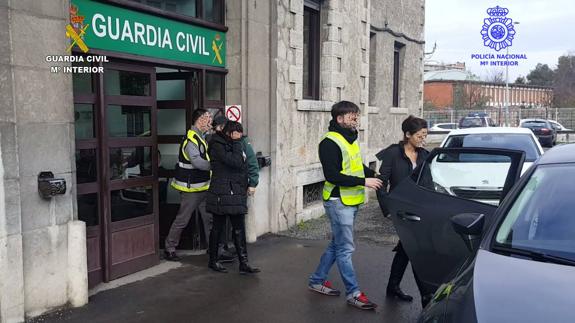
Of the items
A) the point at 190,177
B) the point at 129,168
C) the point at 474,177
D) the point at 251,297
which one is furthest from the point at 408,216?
the point at 474,177

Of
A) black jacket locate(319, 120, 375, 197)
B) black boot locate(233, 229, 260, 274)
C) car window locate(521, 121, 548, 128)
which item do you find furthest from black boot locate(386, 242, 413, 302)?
car window locate(521, 121, 548, 128)

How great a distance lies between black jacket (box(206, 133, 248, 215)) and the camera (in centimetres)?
595

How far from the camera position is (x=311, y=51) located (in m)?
9.96

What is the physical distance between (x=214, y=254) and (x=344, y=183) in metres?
2.13

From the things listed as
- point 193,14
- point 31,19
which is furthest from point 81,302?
point 193,14

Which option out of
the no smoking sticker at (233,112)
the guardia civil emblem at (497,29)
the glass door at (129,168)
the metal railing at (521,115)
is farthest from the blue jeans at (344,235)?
the metal railing at (521,115)

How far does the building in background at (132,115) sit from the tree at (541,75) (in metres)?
84.7

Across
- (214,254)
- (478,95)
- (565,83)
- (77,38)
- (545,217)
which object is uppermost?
(565,83)

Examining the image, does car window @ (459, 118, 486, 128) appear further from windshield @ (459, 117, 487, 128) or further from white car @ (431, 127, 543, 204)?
white car @ (431, 127, 543, 204)

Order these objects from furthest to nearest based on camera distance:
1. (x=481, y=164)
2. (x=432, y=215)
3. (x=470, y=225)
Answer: (x=481, y=164)
(x=432, y=215)
(x=470, y=225)

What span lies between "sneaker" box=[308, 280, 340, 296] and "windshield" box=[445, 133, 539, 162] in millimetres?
4883

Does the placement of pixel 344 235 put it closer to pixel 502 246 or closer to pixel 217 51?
pixel 502 246

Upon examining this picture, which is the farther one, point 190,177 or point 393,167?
point 190,177

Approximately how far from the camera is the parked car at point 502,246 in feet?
8.07
